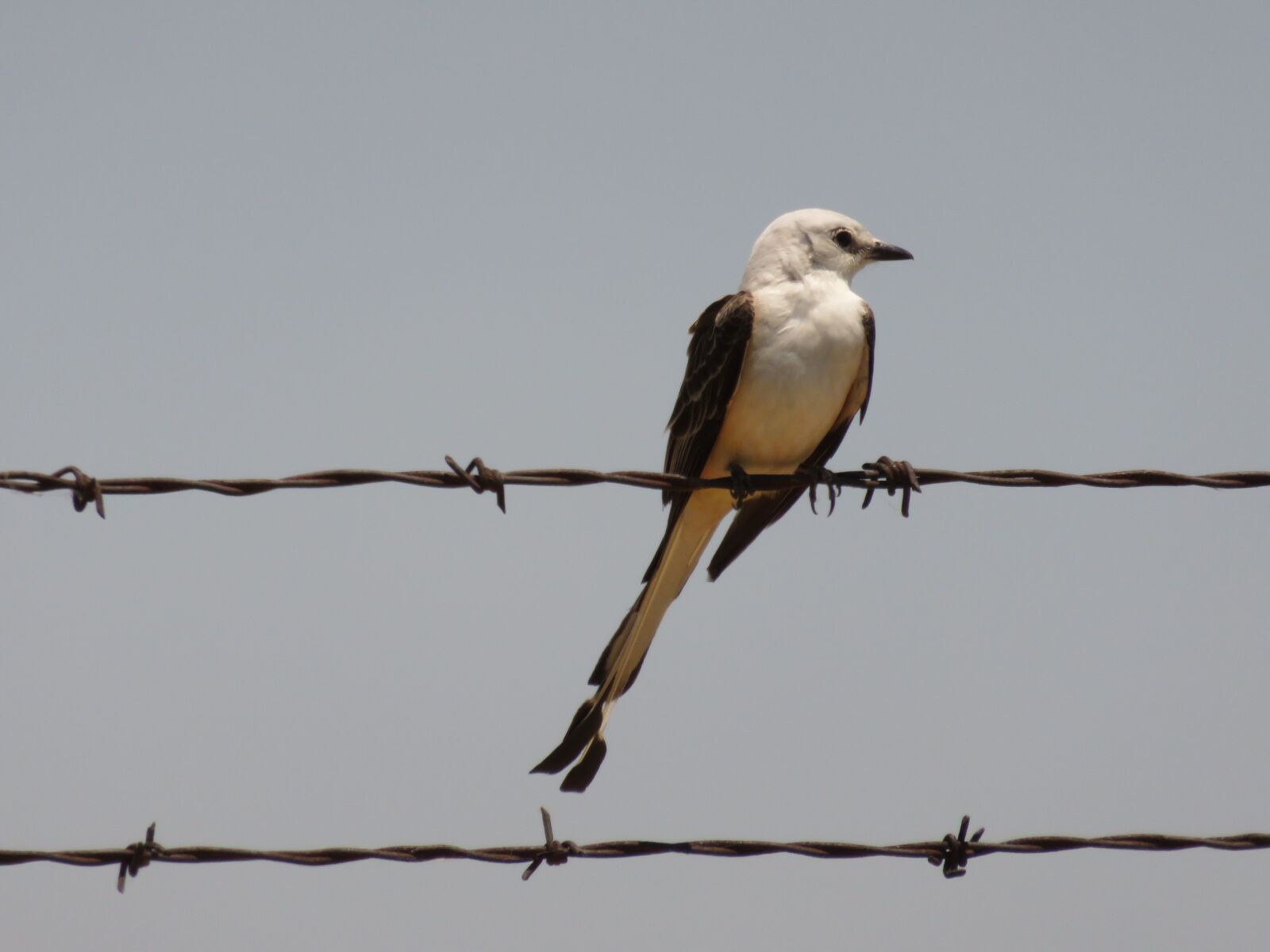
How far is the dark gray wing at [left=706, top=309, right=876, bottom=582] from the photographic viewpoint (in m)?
6.00

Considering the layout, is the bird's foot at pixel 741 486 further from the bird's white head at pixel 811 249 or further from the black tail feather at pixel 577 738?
the bird's white head at pixel 811 249

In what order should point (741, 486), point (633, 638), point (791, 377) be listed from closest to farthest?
1. point (741, 486)
2. point (633, 638)
3. point (791, 377)

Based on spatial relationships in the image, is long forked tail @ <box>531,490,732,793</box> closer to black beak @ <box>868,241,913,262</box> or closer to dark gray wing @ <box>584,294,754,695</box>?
dark gray wing @ <box>584,294,754,695</box>

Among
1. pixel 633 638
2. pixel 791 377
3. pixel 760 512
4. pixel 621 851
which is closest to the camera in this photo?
pixel 621 851

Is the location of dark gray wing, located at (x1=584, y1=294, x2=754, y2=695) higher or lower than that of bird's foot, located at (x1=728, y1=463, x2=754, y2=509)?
higher

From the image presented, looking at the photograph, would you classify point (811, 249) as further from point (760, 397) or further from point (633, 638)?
point (633, 638)

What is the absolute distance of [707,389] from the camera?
571cm

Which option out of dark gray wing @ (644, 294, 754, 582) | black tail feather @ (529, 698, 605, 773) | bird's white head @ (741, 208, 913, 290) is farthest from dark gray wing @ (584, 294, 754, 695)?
black tail feather @ (529, 698, 605, 773)

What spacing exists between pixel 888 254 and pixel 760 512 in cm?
147

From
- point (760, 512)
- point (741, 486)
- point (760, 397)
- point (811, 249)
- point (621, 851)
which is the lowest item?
point (621, 851)

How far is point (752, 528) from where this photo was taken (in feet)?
19.9

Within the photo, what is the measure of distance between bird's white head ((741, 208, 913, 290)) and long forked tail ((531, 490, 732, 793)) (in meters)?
1.07

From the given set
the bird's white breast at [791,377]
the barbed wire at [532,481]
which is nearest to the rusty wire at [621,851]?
the barbed wire at [532,481]

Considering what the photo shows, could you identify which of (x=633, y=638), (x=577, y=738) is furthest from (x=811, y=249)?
(x=577, y=738)
